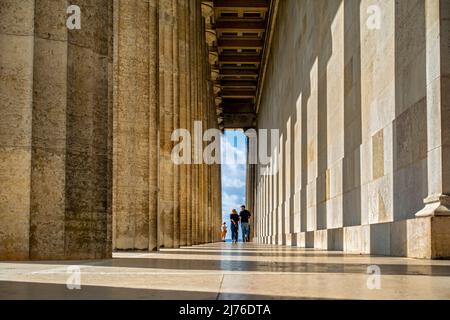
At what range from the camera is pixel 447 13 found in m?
10.1

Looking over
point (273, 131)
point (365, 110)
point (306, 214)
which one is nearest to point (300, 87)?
point (306, 214)

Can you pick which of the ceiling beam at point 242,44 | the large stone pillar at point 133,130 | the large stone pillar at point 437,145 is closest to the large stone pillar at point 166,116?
the large stone pillar at point 133,130

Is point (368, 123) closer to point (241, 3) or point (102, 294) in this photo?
point (102, 294)

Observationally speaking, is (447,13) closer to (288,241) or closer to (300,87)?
(300,87)

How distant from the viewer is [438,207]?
383 inches

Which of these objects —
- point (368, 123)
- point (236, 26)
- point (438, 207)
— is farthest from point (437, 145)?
point (236, 26)

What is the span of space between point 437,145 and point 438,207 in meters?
0.98

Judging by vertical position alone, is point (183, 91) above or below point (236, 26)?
below

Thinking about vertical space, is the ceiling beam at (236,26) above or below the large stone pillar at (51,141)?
above

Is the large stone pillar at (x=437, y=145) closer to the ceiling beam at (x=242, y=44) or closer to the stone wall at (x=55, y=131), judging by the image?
the stone wall at (x=55, y=131)

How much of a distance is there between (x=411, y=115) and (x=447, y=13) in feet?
7.13

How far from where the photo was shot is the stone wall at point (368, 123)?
1059 cm

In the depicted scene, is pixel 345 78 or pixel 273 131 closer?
pixel 345 78

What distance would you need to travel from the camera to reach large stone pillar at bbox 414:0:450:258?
9.69 m
